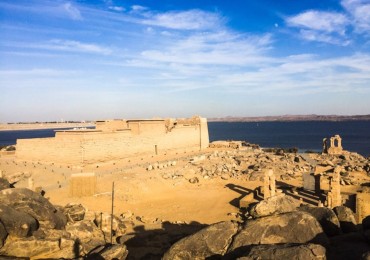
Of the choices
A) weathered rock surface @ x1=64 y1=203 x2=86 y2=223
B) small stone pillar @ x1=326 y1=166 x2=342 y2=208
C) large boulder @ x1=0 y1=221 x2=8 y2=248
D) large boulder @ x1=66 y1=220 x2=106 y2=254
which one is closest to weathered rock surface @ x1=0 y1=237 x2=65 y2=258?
large boulder @ x1=0 y1=221 x2=8 y2=248

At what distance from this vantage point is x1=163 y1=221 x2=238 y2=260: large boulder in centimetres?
910

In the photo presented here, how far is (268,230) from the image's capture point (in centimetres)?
889

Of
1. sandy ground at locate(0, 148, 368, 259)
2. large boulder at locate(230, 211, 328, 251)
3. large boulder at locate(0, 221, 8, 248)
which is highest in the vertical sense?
large boulder at locate(230, 211, 328, 251)

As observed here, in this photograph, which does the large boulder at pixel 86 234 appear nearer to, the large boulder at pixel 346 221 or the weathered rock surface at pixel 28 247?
the weathered rock surface at pixel 28 247

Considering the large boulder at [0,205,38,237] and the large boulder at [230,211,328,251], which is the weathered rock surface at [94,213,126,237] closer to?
the large boulder at [0,205,38,237]

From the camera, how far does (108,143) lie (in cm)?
3266

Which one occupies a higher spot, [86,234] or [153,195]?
[86,234]

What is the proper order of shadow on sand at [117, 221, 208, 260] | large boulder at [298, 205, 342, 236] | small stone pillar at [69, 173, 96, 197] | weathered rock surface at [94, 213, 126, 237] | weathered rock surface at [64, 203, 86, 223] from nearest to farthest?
1. large boulder at [298, 205, 342, 236]
2. shadow on sand at [117, 221, 208, 260]
3. weathered rock surface at [64, 203, 86, 223]
4. weathered rock surface at [94, 213, 126, 237]
5. small stone pillar at [69, 173, 96, 197]

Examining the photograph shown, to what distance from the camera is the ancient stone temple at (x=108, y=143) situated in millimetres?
30500

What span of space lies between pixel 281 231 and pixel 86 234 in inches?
337

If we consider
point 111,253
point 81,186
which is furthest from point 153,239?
point 81,186

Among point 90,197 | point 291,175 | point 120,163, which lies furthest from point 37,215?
point 291,175

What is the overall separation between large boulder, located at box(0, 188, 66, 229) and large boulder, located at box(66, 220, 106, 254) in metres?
0.56

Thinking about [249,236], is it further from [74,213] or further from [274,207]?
[74,213]
